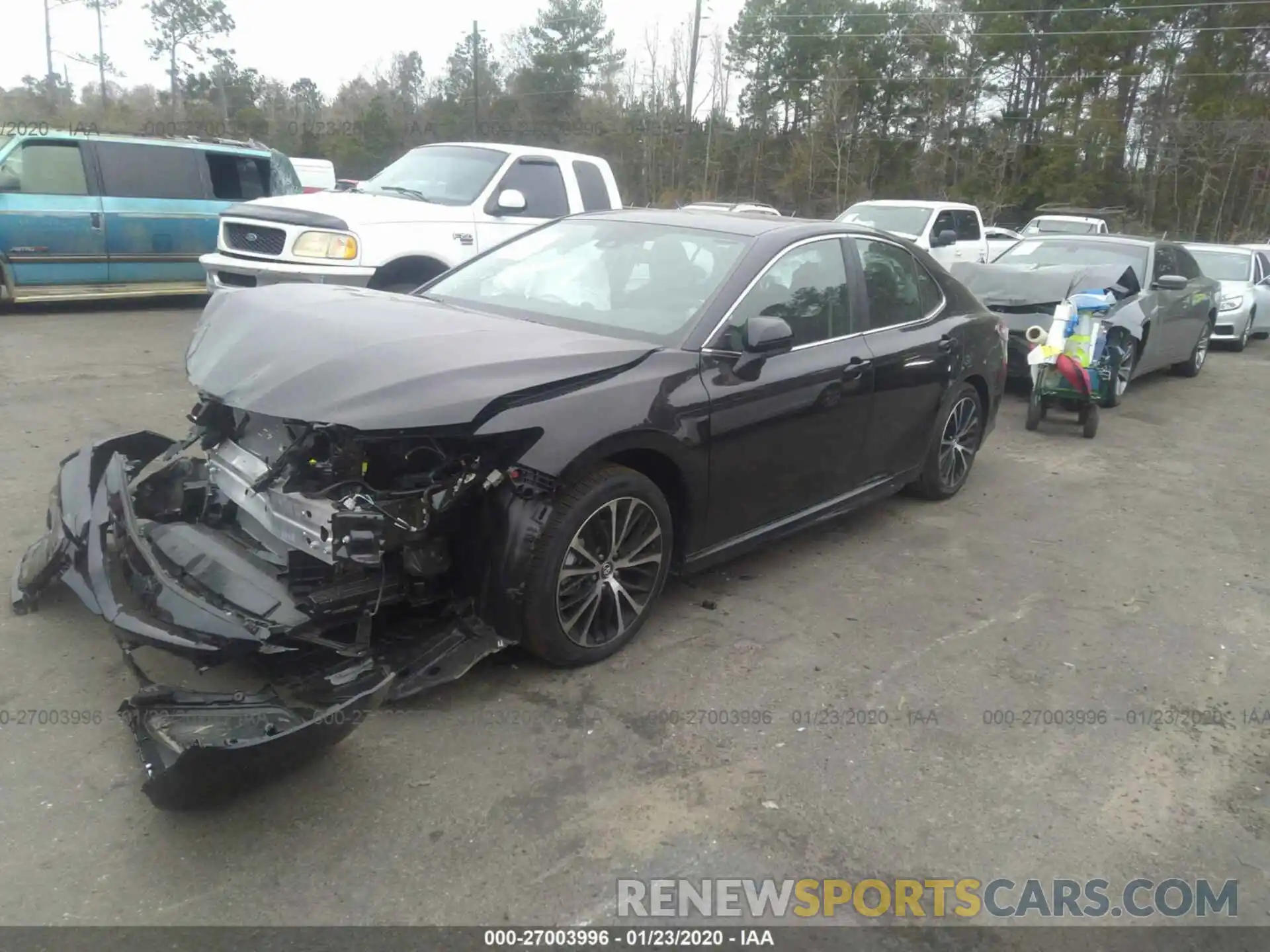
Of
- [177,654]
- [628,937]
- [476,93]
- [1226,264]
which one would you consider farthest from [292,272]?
[476,93]

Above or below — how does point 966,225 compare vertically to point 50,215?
above

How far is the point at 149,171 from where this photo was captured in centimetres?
1139

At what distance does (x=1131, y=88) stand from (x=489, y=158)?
1479 inches

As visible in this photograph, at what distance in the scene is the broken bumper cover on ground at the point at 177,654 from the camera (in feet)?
8.48

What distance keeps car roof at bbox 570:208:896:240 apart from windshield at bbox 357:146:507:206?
3944 millimetres

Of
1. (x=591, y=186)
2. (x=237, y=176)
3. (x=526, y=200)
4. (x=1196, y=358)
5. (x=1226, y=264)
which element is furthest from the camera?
(x=1226, y=264)

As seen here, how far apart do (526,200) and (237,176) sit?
5.45 meters

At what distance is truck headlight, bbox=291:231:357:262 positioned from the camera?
313 inches

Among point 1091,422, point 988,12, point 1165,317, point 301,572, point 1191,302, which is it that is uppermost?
point 988,12

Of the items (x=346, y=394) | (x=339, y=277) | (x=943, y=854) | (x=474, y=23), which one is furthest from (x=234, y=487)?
(x=474, y=23)

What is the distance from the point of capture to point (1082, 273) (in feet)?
30.3

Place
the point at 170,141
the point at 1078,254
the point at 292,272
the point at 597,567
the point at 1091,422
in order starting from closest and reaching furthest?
the point at 597,567
the point at 292,272
the point at 1091,422
the point at 1078,254
the point at 170,141

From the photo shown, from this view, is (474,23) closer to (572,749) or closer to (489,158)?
(489,158)

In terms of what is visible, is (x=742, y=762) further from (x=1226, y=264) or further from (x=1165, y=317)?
(x=1226, y=264)
